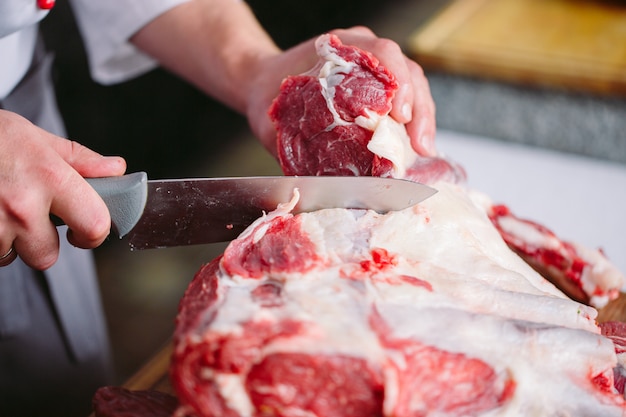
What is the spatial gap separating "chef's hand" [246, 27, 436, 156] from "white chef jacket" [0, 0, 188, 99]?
1.56ft

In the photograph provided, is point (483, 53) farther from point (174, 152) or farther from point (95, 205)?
point (95, 205)

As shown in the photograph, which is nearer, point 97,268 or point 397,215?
point 397,215

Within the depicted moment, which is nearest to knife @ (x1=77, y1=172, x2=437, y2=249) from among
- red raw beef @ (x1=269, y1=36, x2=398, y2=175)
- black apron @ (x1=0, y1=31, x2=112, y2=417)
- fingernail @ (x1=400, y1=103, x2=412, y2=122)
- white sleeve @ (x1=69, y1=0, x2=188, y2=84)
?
red raw beef @ (x1=269, y1=36, x2=398, y2=175)

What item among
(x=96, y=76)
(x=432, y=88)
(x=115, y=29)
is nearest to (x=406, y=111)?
(x=115, y=29)

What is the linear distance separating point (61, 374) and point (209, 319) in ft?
4.09

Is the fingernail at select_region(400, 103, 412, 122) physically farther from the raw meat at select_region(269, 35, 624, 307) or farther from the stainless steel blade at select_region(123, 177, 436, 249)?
the stainless steel blade at select_region(123, 177, 436, 249)

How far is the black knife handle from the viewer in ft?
4.38


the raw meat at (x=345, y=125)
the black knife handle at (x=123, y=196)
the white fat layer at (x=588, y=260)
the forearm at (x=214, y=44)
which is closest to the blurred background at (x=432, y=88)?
the forearm at (x=214, y=44)

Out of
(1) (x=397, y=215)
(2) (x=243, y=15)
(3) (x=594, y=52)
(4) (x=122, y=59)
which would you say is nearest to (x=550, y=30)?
(3) (x=594, y=52)

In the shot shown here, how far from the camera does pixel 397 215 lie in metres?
1.52

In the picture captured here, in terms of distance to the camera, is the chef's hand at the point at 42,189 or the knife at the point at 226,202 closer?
the chef's hand at the point at 42,189

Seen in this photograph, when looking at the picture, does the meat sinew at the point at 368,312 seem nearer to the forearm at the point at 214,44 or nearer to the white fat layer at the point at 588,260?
the white fat layer at the point at 588,260

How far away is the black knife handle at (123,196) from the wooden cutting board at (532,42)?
7.72ft

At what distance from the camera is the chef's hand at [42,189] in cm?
125
